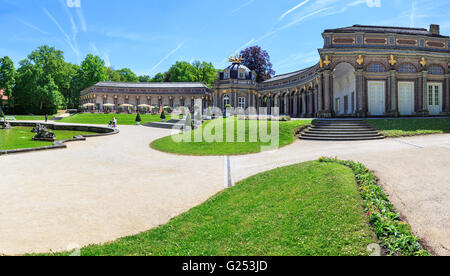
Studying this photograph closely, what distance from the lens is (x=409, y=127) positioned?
63.8 feet

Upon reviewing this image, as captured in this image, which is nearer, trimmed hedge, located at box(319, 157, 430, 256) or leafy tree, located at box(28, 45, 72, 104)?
trimmed hedge, located at box(319, 157, 430, 256)

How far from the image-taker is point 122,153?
15.0 metres

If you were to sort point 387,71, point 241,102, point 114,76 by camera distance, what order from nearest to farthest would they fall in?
point 387,71, point 241,102, point 114,76

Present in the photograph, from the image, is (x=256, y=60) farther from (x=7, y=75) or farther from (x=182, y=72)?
(x=7, y=75)

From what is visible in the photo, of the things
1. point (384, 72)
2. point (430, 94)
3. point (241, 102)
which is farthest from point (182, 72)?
point (430, 94)

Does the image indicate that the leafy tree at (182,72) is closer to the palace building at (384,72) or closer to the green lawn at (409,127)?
the palace building at (384,72)

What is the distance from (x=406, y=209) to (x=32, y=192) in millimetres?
9709

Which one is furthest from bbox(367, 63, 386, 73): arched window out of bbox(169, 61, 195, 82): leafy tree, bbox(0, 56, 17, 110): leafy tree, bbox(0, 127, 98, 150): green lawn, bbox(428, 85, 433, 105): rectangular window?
bbox(0, 56, 17, 110): leafy tree

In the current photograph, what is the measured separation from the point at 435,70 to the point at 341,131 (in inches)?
712

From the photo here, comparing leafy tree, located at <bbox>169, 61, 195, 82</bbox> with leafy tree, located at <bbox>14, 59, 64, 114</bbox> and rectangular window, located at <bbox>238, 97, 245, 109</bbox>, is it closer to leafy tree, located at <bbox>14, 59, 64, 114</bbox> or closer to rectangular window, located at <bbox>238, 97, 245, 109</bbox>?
rectangular window, located at <bbox>238, 97, 245, 109</bbox>

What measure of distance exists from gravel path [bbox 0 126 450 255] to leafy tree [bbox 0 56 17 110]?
68.5 m

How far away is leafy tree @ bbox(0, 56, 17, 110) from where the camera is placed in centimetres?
6284

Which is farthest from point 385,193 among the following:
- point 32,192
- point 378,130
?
point 378,130
